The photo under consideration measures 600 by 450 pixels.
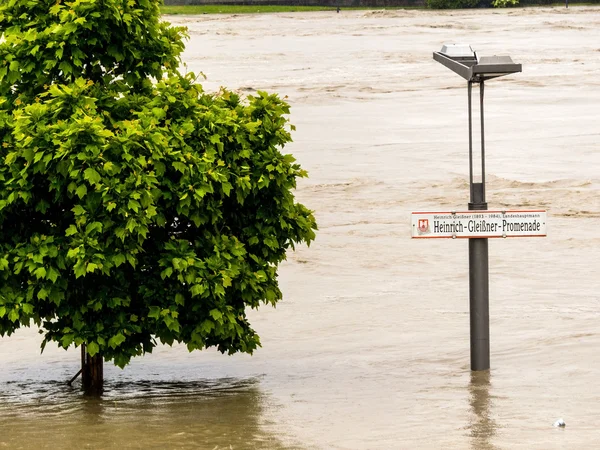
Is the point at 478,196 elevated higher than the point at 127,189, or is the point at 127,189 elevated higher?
the point at 127,189

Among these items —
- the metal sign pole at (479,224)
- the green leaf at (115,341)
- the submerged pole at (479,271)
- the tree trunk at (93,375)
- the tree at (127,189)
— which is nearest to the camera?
the tree at (127,189)

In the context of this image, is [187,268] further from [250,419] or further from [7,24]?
[7,24]

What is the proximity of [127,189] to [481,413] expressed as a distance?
10.1ft

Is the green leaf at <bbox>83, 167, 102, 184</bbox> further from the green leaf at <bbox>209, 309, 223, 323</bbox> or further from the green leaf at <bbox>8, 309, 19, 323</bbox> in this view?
the green leaf at <bbox>209, 309, 223, 323</bbox>

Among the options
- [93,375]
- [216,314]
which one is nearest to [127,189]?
[216,314]

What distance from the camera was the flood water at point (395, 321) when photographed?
1030 cm

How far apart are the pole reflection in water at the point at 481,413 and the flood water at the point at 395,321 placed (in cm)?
2

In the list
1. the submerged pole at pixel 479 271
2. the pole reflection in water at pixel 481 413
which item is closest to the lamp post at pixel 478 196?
the submerged pole at pixel 479 271

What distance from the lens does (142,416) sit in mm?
10773

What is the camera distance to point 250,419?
34.9 feet

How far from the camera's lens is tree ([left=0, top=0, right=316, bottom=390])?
33.4ft

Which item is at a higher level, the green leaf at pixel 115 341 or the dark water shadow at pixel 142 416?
the green leaf at pixel 115 341

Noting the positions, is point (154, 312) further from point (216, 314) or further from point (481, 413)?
point (481, 413)

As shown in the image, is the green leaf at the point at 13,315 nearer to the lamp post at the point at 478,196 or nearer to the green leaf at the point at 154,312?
the green leaf at the point at 154,312
